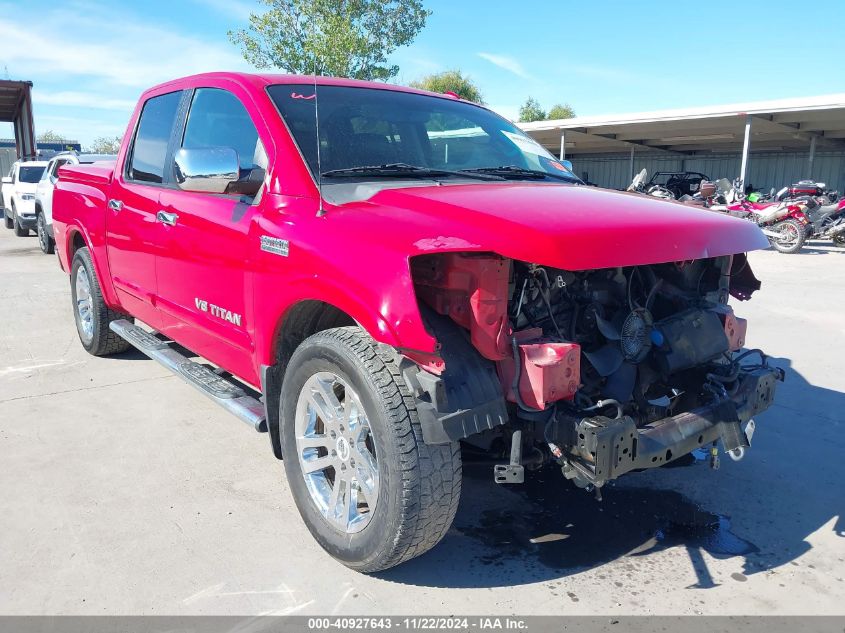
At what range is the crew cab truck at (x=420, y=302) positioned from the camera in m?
2.30

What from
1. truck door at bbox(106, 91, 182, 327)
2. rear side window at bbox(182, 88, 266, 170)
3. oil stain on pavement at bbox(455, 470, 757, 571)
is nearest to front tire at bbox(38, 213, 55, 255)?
truck door at bbox(106, 91, 182, 327)

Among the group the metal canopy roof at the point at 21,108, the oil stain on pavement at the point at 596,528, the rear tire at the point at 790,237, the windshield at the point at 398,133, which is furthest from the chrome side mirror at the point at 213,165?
the metal canopy roof at the point at 21,108

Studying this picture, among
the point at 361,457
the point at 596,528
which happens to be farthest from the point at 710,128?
the point at 361,457

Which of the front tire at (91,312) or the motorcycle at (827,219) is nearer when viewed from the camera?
the front tire at (91,312)

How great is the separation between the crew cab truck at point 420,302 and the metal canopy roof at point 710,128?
15671 mm

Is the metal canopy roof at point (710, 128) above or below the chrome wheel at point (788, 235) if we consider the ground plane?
above

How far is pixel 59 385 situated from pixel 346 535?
3380 mm

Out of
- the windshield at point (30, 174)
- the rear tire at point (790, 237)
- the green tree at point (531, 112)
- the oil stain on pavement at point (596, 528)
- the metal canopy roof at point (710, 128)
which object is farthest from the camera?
the green tree at point (531, 112)

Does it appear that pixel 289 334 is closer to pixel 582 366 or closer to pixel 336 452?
pixel 336 452

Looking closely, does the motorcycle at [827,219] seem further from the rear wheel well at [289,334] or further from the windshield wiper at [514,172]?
the rear wheel well at [289,334]

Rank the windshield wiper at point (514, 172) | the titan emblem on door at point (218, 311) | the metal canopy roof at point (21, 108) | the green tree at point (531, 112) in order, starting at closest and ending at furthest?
1. the titan emblem on door at point (218, 311)
2. the windshield wiper at point (514, 172)
3. the metal canopy roof at point (21, 108)
4. the green tree at point (531, 112)

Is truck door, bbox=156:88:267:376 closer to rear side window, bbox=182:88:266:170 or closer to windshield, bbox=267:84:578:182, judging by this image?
rear side window, bbox=182:88:266:170

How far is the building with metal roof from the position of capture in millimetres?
17625
